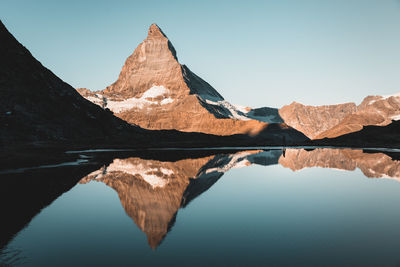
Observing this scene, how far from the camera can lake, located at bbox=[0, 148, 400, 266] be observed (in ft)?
43.2

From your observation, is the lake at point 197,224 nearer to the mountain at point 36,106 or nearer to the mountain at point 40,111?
the mountain at point 40,111

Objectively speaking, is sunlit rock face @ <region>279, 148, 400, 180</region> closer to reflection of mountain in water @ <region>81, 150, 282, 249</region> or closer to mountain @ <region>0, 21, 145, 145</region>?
reflection of mountain in water @ <region>81, 150, 282, 249</region>

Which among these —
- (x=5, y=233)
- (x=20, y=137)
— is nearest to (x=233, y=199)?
(x=5, y=233)

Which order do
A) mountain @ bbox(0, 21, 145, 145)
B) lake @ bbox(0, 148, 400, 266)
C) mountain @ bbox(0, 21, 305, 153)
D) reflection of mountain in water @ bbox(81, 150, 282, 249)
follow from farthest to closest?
mountain @ bbox(0, 21, 145, 145)
mountain @ bbox(0, 21, 305, 153)
reflection of mountain in water @ bbox(81, 150, 282, 249)
lake @ bbox(0, 148, 400, 266)

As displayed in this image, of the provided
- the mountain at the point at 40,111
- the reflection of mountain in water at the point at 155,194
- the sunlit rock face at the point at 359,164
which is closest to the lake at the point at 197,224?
the reflection of mountain in water at the point at 155,194

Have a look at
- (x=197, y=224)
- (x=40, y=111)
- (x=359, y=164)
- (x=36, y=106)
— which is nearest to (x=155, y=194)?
(x=197, y=224)

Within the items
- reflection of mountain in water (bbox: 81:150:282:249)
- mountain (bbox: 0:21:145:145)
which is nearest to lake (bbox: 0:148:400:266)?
reflection of mountain in water (bbox: 81:150:282:249)

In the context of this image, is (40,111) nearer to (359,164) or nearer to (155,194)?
(155,194)

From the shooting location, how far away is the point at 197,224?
18.4 meters

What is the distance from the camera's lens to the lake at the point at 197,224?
13164mm

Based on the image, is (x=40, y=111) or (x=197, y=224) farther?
(x=40, y=111)

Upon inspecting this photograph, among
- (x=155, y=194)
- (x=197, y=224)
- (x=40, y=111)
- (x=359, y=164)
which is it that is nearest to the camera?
(x=197, y=224)

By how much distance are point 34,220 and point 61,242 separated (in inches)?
205

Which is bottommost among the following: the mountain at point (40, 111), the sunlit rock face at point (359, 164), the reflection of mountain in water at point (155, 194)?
the reflection of mountain in water at point (155, 194)
